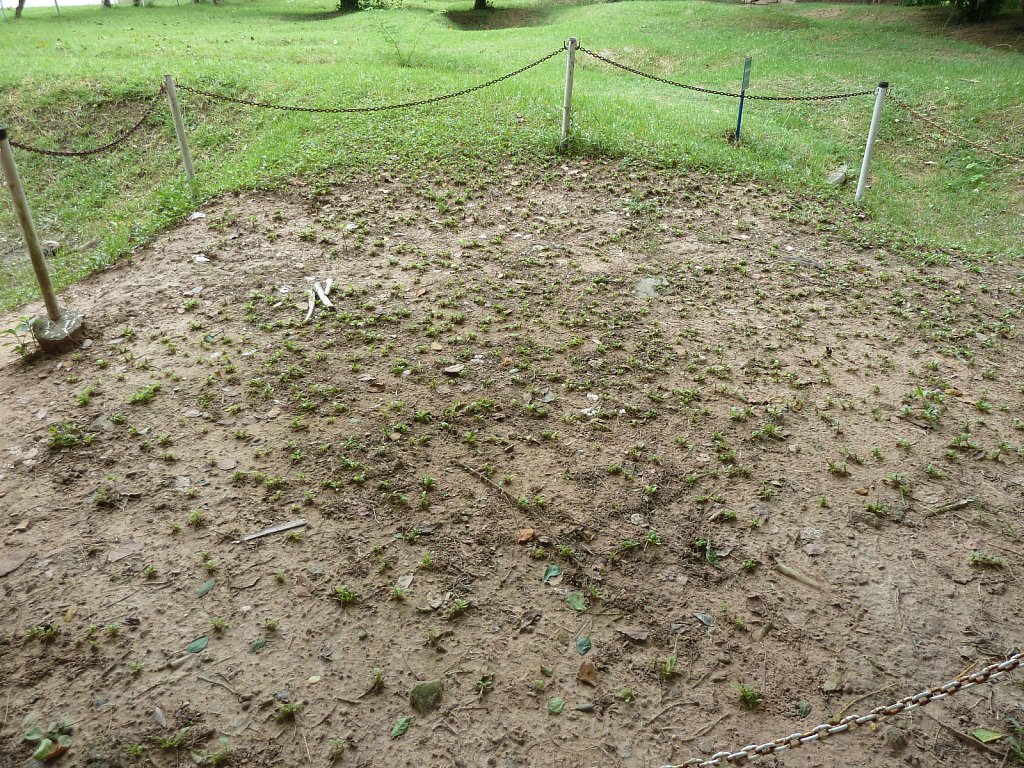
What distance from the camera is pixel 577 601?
3721 mm

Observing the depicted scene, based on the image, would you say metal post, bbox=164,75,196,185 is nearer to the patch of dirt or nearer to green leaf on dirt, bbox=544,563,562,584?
green leaf on dirt, bbox=544,563,562,584

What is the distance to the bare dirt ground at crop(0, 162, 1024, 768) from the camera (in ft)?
10.5

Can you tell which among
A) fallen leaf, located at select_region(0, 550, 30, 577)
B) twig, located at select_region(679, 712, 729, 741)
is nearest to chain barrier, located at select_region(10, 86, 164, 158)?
fallen leaf, located at select_region(0, 550, 30, 577)

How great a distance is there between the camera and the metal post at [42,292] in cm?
543

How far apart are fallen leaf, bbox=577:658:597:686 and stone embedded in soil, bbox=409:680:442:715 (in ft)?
2.12

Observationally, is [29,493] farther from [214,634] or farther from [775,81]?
[775,81]

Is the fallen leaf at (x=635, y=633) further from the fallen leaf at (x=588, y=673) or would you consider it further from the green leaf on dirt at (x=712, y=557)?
the green leaf on dirt at (x=712, y=557)

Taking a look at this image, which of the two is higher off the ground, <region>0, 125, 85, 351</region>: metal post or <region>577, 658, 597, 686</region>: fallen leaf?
<region>0, 125, 85, 351</region>: metal post

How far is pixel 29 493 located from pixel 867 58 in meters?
15.9

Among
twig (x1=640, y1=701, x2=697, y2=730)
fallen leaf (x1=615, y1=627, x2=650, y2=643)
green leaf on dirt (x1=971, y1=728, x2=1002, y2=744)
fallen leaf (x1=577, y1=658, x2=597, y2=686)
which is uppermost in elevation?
green leaf on dirt (x1=971, y1=728, x2=1002, y2=744)

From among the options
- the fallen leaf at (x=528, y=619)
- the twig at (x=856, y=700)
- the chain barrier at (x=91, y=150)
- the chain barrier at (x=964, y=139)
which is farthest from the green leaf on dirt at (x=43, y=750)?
the chain barrier at (x=964, y=139)

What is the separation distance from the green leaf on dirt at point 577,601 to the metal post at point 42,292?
14.5ft

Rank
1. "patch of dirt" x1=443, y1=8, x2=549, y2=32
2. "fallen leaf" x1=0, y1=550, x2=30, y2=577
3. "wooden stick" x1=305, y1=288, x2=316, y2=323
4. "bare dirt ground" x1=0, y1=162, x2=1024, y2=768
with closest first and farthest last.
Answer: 1. "bare dirt ground" x1=0, y1=162, x2=1024, y2=768
2. "fallen leaf" x1=0, y1=550, x2=30, y2=577
3. "wooden stick" x1=305, y1=288, x2=316, y2=323
4. "patch of dirt" x1=443, y1=8, x2=549, y2=32

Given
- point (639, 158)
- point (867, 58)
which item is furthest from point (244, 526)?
point (867, 58)
